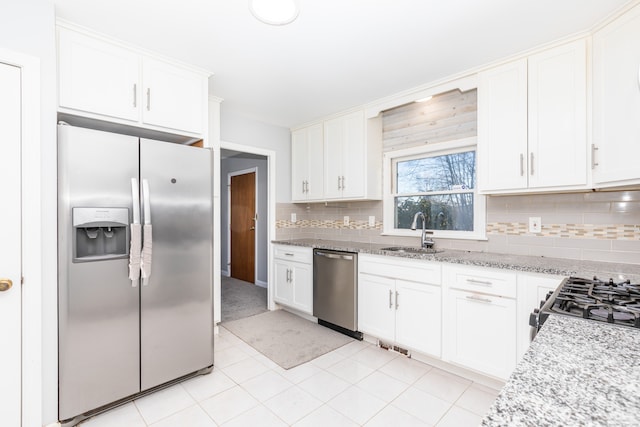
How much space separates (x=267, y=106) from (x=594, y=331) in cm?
318

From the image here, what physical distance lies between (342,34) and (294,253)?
229 centimetres

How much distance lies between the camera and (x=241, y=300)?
4246 millimetres

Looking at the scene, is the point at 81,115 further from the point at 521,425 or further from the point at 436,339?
the point at 436,339

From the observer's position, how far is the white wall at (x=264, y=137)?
3.47 meters

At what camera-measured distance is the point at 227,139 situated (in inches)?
136

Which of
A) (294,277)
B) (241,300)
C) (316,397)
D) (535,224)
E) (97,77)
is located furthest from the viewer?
(241,300)

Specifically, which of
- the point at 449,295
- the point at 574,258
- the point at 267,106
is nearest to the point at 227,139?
the point at 267,106

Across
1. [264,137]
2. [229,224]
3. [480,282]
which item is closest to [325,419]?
[480,282]

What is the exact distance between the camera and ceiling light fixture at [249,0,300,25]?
1675mm

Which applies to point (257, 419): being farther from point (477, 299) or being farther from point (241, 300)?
point (241, 300)

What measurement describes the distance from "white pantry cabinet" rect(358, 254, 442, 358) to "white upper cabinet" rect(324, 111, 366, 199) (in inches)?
35.6

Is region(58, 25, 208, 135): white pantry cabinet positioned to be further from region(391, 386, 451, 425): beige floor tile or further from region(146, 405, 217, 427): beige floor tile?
region(391, 386, 451, 425): beige floor tile

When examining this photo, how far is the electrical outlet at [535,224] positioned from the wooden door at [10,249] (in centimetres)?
333

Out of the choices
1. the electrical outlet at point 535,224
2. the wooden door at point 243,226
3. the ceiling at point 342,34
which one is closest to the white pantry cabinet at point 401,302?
the electrical outlet at point 535,224
